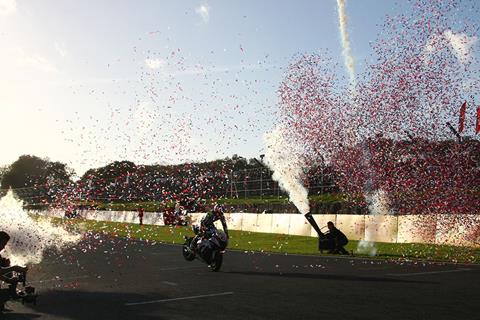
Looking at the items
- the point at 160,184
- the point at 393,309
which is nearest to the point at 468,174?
the point at 393,309

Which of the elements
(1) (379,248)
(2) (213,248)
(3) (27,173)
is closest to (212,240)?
(2) (213,248)

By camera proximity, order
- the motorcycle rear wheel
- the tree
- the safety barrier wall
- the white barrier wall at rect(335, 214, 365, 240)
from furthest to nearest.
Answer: the tree
the white barrier wall at rect(335, 214, 365, 240)
the safety barrier wall
the motorcycle rear wheel

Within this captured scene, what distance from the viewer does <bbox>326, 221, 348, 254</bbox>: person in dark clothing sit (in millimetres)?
19719

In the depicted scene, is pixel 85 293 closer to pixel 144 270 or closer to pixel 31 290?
pixel 31 290

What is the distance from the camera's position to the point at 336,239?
65.1 feet

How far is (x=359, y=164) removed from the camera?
30.6 metres

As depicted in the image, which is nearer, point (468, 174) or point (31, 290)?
point (31, 290)

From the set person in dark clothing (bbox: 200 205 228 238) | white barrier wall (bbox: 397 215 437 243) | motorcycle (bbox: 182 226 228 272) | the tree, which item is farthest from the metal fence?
the tree

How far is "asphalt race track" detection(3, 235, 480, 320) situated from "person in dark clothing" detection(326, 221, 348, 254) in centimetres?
216

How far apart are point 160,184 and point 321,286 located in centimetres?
3950

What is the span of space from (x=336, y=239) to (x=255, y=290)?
942 centimetres

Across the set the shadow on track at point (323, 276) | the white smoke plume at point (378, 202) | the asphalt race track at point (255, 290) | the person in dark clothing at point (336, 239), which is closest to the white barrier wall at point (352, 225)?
the white smoke plume at point (378, 202)

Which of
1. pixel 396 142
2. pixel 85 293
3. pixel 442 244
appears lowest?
pixel 85 293

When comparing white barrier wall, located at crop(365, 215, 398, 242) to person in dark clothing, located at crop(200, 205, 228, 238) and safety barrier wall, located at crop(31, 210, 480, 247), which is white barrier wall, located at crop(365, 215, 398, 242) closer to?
safety barrier wall, located at crop(31, 210, 480, 247)
